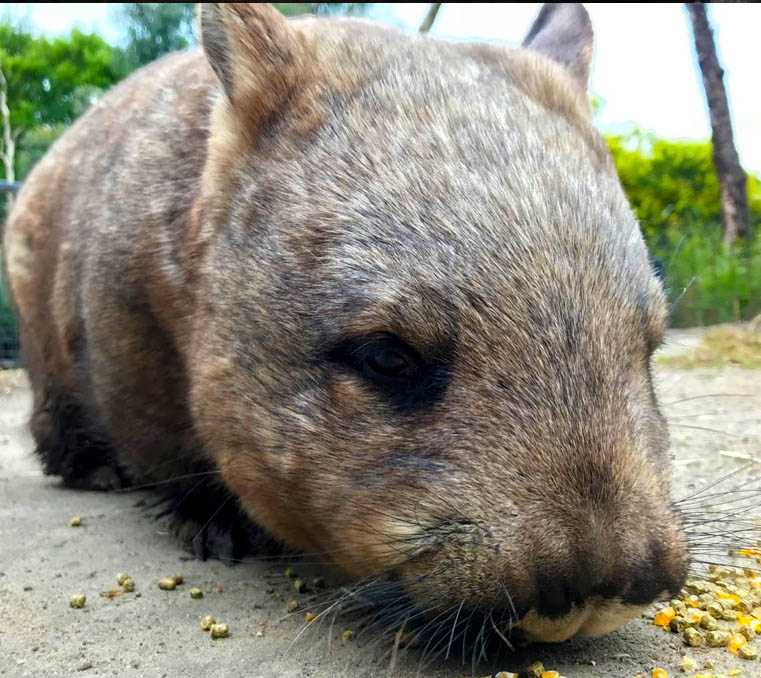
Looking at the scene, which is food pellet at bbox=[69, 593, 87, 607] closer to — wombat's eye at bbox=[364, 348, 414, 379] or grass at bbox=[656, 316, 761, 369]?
wombat's eye at bbox=[364, 348, 414, 379]

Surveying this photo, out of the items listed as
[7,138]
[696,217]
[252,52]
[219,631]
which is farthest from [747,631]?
[7,138]

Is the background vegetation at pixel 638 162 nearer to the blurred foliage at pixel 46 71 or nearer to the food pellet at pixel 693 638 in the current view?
the blurred foliage at pixel 46 71

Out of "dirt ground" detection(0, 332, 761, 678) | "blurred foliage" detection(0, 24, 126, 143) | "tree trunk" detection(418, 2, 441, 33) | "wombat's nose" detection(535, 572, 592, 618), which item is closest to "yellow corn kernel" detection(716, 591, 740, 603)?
"dirt ground" detection(0, 332, 761, 678)

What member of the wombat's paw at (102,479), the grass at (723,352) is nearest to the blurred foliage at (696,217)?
the grass at (723,352)

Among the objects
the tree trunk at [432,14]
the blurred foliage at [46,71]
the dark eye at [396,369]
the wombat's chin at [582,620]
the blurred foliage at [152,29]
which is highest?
the blurred foliage at [46,71]

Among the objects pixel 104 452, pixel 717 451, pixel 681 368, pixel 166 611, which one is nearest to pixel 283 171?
pixel 166 611

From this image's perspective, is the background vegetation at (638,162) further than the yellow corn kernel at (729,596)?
Yes

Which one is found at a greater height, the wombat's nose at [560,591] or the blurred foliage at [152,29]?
the blurred foliage at [152,29]

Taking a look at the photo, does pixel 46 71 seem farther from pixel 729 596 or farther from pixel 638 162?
pixel 729 596
